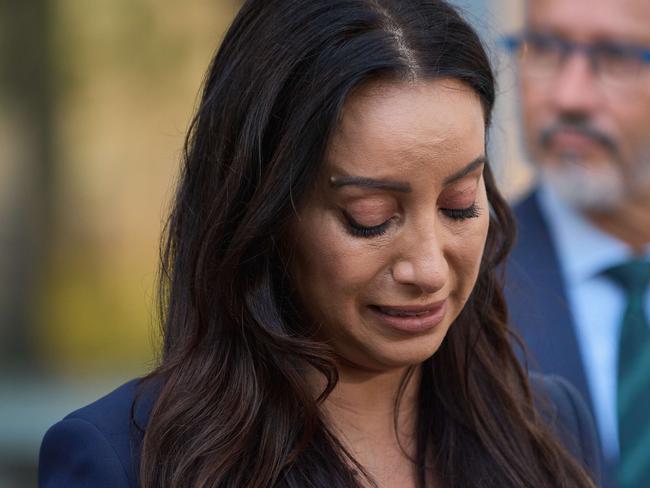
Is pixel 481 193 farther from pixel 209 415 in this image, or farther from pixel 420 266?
pixel 209 415

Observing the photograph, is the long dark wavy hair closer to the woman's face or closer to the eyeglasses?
the woman's face

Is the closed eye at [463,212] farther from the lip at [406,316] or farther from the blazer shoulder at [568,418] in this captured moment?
the blazer shoulder at [568,418]

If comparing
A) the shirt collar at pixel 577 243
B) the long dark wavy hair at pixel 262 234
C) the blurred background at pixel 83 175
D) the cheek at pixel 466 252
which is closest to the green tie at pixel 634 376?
the shirt collar at pixel 577 243

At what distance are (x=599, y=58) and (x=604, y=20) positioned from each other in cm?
11

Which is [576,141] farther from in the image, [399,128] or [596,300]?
[399,128]

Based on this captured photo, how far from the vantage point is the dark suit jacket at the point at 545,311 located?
3182mm

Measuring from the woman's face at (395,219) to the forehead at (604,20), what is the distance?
58.3 inches

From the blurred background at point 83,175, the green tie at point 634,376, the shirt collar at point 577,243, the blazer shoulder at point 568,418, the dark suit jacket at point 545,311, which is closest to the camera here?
the blazer shoulder at point 568,418

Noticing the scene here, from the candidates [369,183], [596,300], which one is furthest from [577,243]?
[369,183]

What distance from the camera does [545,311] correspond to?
10.9 feet

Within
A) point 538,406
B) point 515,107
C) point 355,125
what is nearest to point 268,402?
point 355,125

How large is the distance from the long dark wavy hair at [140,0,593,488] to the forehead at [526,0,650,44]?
138 centimetres

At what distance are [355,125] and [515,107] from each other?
5.81ft

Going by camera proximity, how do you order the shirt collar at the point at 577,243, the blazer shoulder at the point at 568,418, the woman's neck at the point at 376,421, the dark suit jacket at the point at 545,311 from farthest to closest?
the shirt collar at the point at 577,243 < the dark suit jacket at the point at 545,311 < the blazer shoulder at the point at 568,418 < the woman's neck at the point at 376,421
